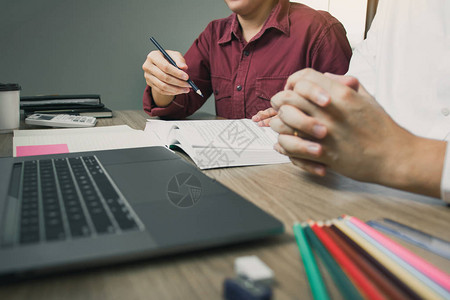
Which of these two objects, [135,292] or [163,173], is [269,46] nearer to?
[163,173]

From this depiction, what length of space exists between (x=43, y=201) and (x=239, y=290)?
0.81 ft

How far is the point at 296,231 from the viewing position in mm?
331

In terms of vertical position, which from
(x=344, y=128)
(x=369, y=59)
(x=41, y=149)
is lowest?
(x=41, y=149)

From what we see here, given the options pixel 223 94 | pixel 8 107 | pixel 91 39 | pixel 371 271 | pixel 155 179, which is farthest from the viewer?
pixel 91 39

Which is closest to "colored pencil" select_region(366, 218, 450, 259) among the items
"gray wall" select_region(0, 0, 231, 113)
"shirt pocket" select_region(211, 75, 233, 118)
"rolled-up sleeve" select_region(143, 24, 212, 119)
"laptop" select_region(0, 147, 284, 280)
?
"laptop" select_region(0, 147, 284, 280)

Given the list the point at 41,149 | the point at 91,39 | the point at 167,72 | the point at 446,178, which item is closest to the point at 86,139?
the point at 41,149

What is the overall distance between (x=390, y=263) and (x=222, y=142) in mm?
420

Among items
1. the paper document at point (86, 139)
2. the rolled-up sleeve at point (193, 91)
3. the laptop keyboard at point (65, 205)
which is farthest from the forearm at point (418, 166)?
the rolled-up sleeve at point (193, 91)

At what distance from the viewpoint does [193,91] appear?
1.20 m

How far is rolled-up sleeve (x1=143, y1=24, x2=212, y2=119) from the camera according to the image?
117cm

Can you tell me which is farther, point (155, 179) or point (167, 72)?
point (167, 72)

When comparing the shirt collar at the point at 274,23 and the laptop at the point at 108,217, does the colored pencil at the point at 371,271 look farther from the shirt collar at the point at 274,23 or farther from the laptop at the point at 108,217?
the shirt collar at the point at 274,23

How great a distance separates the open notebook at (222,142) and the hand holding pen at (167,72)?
197mm

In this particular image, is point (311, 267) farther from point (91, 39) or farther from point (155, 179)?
point (91, 39)
